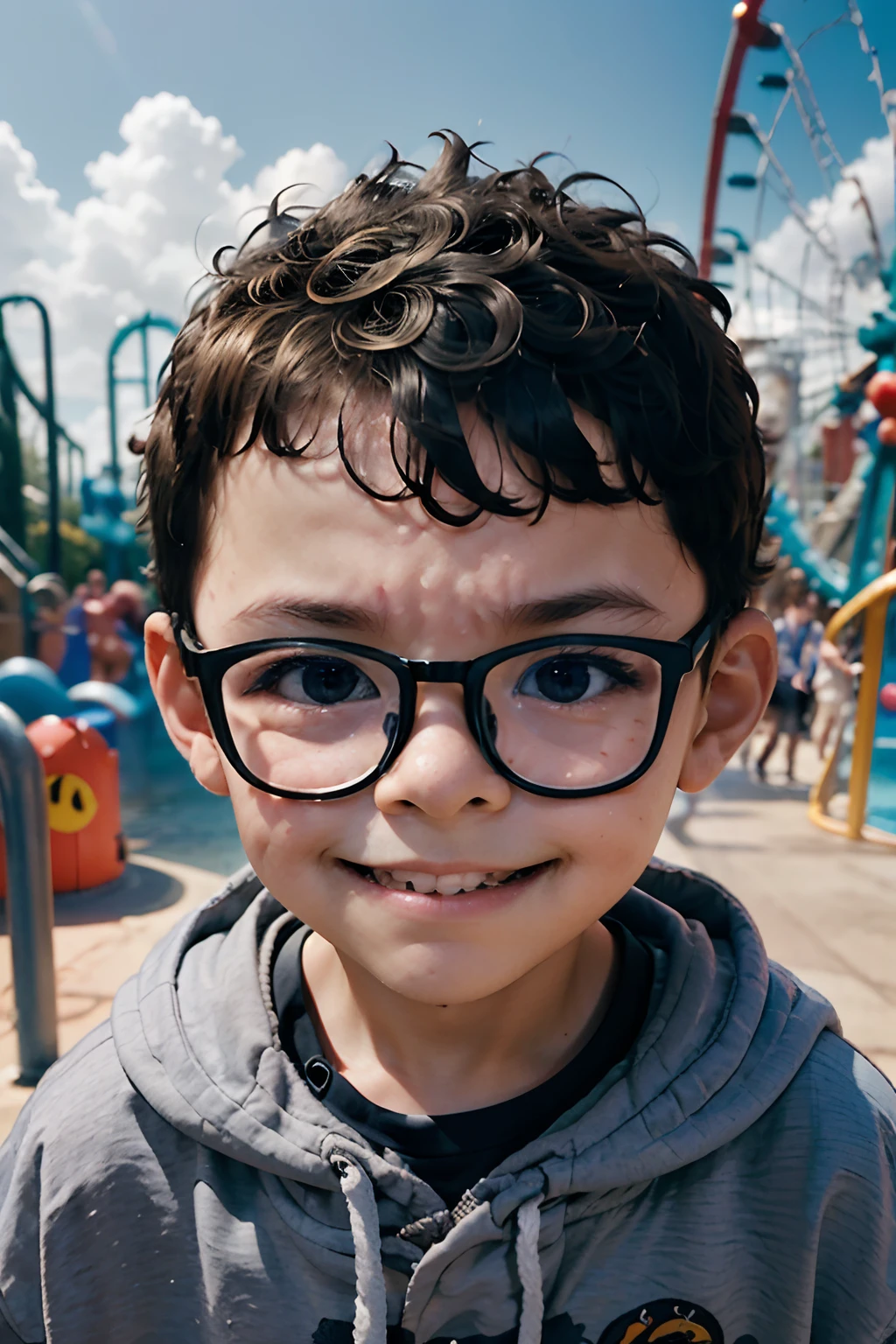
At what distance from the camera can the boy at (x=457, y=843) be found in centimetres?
85

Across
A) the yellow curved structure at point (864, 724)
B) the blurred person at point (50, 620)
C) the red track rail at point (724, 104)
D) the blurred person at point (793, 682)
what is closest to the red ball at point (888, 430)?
the blurred person at point (793, 682)

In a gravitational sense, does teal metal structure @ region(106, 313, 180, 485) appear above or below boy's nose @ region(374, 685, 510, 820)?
above

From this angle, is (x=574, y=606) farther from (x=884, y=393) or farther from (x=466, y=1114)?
(x=884, y=393)

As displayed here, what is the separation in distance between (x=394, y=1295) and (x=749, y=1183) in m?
0.39

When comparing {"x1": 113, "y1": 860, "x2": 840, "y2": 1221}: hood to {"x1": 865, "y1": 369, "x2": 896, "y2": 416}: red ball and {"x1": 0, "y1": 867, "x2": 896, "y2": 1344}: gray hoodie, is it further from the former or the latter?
{"x1": 865, "y1": 369, "x2": 896, "y2": 416}: red ball

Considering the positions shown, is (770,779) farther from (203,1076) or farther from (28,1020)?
(203,1076)

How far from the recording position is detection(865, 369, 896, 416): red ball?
616cm

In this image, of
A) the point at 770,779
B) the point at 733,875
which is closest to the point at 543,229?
the point at 733,875

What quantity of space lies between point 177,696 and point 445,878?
0.45 meters

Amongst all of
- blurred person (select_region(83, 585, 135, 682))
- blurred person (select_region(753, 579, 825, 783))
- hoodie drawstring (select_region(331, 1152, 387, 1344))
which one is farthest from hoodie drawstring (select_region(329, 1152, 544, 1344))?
blurred person (select_region(83, 585, 135, 682))

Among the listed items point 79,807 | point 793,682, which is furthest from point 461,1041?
point 793,682

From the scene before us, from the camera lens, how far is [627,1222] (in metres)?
0.98

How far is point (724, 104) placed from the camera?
1009 cm

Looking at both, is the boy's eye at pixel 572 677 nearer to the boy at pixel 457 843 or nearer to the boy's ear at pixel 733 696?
the boy at pixel 457 843
